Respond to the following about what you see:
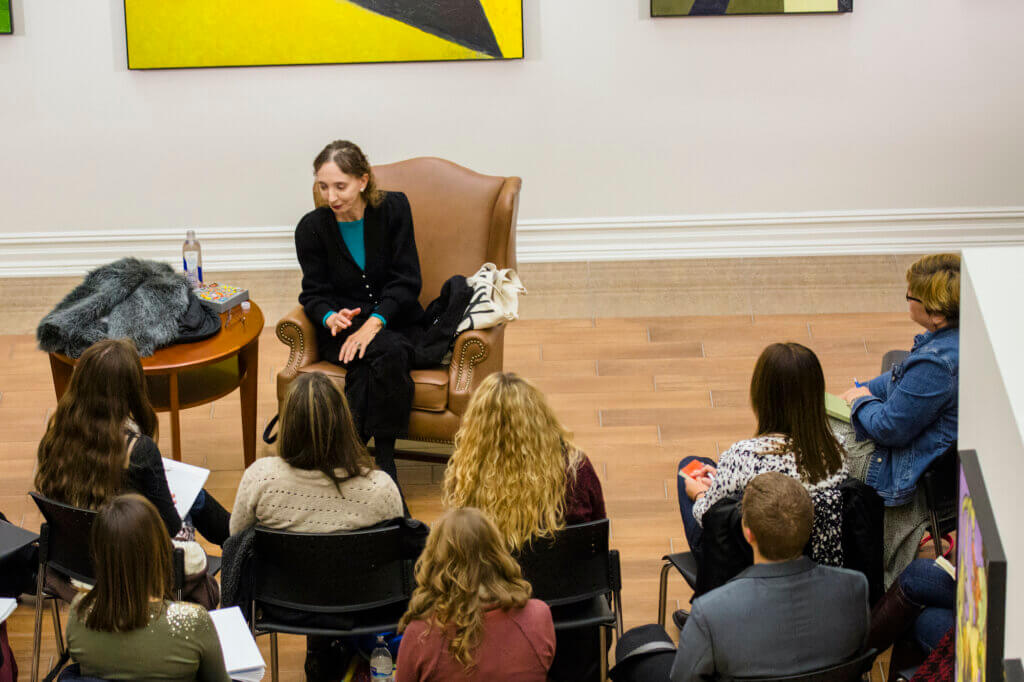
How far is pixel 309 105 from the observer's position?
6.65m

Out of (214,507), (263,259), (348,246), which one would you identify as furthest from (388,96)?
(214,507)

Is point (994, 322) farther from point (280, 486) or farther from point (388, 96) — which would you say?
point (388, 96)

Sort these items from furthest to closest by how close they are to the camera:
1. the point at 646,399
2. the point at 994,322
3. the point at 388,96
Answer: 1. the point at 388,96
2. the point at 646,399
3. the point at 994,322

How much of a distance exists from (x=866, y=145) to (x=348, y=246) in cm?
342

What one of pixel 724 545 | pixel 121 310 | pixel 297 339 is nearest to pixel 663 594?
pixel 724 545

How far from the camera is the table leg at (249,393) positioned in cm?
475

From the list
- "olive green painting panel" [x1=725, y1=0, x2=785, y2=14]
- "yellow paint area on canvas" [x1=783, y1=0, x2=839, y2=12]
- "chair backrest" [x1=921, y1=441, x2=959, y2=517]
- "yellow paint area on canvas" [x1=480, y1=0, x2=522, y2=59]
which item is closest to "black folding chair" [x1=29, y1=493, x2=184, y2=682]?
"chair backrest" [x1=921, y1=441, x2=959, y2=517]

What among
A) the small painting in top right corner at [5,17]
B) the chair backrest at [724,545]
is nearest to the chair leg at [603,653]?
the chair backrest at [724,545]

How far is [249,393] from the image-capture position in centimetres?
478

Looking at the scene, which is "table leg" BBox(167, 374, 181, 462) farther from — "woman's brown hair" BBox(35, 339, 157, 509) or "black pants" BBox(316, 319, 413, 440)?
"woman's brown hair" BBox(35, 339, 157, 509)

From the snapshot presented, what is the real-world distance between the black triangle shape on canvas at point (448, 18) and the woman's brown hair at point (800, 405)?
381cm

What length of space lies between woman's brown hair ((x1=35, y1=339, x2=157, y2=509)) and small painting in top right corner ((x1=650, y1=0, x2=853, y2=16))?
4.10 m

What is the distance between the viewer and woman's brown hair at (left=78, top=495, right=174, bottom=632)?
2.53 meters

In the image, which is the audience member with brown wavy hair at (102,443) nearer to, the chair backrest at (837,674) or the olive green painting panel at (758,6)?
the chair backrest at (837,674)
